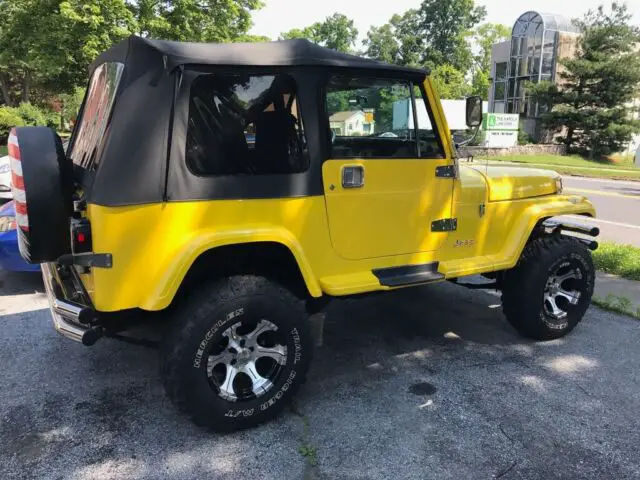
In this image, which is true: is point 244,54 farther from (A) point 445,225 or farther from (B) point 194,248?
(A) point 445,225

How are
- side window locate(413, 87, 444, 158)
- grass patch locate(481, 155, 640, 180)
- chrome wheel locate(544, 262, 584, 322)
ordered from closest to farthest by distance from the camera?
side window locate(413, 87, 444, 158), chrome wheel locate(544, 262, 584, 322), grass patch locate(481, 155, 640, 180)

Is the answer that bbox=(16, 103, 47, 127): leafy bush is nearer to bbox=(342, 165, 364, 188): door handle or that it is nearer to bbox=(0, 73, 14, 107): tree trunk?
bbox=(0, 73, 14, 107): tree trunk

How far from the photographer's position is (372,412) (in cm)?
321

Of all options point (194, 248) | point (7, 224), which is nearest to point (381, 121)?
point (194, 248)

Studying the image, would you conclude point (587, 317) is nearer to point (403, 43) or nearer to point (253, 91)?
point (253, 91)

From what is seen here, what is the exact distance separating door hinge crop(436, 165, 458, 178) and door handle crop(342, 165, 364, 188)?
0.63 m

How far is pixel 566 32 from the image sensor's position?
107 feet

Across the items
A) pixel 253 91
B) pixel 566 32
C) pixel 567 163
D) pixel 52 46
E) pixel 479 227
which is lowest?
pixel 567 163

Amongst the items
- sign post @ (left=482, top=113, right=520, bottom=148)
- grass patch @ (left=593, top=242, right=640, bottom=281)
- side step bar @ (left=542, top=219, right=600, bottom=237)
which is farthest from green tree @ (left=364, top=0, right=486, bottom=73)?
side step bar @ (left=542, top=219, right=600, bottom=237)

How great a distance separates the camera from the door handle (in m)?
3.16

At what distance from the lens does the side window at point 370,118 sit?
322 centimetres

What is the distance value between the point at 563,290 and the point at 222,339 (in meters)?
2.88

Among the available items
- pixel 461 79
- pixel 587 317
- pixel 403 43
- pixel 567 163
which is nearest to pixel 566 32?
pixel 567 163

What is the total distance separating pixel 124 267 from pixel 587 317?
161 inches
